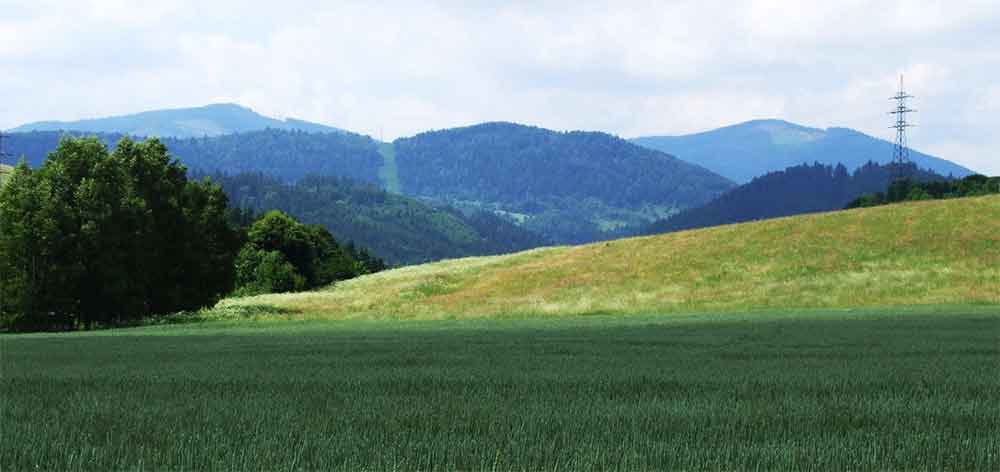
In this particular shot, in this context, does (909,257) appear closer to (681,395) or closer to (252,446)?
(681,395)

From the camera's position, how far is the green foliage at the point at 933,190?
448ft

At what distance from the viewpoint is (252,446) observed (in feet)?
27.5

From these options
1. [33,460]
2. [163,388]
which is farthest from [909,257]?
[33,460]

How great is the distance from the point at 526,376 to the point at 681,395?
3.80 metres

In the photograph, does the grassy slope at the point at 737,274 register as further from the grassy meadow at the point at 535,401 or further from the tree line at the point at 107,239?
the grassy meadow at the point at 535,401

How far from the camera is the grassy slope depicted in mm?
63625

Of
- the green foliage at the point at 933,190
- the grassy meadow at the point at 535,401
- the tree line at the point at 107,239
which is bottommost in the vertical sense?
the grassy meadow at the point at 535,401

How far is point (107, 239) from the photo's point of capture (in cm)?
5547

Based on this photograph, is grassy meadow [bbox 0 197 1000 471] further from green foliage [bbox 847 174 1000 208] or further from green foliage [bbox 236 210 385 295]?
green foliage [bbox 847 174 1000 208]

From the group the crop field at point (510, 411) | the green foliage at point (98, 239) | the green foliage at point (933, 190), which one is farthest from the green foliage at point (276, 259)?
the crop field at point (510, 411)

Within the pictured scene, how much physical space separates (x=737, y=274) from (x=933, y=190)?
105157 millimetres

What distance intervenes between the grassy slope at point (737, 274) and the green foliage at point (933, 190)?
50.2 metres

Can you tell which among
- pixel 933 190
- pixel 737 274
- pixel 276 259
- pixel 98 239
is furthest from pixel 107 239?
pixel 933 190

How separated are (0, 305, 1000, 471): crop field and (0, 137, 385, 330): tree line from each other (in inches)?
1333
